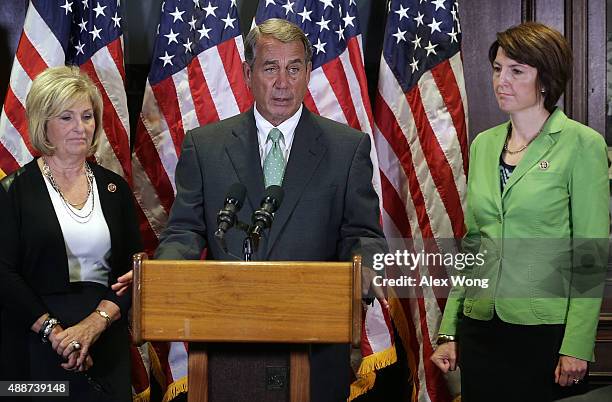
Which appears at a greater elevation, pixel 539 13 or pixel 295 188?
pixel 539 13

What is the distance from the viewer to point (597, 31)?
12.7 feet

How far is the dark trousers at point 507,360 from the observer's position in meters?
2.58

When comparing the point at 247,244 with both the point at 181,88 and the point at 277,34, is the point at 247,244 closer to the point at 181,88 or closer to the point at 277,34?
the point at 277,34

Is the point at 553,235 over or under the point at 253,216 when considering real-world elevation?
under

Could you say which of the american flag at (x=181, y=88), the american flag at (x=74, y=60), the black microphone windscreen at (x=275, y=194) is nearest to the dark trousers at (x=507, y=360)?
the black microphone windscreen at (x=275, y=194)

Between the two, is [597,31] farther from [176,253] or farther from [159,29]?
[176,253]

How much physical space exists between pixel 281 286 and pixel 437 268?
1.98 metres

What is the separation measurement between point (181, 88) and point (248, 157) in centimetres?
122

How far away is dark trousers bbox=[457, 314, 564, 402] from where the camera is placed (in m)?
2.58

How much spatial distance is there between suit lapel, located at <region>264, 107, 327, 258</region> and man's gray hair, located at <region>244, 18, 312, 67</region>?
0.24 meters

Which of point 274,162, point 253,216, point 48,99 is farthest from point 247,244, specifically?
point 48,99

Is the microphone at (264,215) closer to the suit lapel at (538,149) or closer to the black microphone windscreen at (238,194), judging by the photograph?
the black microphone windscreen at (238,194)

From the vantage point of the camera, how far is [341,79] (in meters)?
3.70

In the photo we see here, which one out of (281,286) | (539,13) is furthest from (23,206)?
(539,13)
